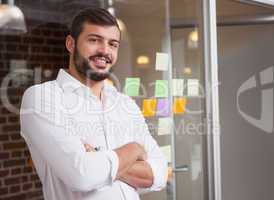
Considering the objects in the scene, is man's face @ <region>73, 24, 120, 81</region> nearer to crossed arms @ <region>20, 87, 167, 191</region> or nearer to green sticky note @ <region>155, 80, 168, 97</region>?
crossed arms @ <region>20, 87, 167, 191</region>

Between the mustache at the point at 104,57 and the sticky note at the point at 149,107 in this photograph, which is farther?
the sticky note at the point at 149,107

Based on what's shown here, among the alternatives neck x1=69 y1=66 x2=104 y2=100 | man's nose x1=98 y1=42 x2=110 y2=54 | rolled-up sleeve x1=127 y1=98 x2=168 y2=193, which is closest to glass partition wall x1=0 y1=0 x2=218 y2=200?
neck x1=69 y1=66 x2=104 y2=100

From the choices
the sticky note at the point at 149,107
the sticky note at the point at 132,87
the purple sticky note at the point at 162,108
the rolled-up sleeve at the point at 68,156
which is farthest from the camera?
the purple sticky note at the point at 162,108

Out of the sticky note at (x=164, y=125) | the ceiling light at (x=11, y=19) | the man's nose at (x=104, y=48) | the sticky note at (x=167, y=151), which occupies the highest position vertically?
the ceiling light at (x=11, y=19)

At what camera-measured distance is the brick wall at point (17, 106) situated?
6.13ft

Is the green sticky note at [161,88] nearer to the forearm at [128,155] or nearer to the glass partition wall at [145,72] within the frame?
the glass partition wall at [145,72]

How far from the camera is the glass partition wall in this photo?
189cm

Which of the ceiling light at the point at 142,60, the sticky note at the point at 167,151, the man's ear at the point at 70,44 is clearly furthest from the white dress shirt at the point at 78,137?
the sticky note at the point at 167,151

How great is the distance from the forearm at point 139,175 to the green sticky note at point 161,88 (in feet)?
2.99

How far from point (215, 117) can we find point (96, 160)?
1.37m

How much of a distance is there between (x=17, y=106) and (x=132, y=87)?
0.73 m

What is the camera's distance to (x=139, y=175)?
1556 mm

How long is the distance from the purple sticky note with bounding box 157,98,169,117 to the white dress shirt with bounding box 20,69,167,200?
2.04 ft

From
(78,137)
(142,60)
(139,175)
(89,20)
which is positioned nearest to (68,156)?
(78,137)
